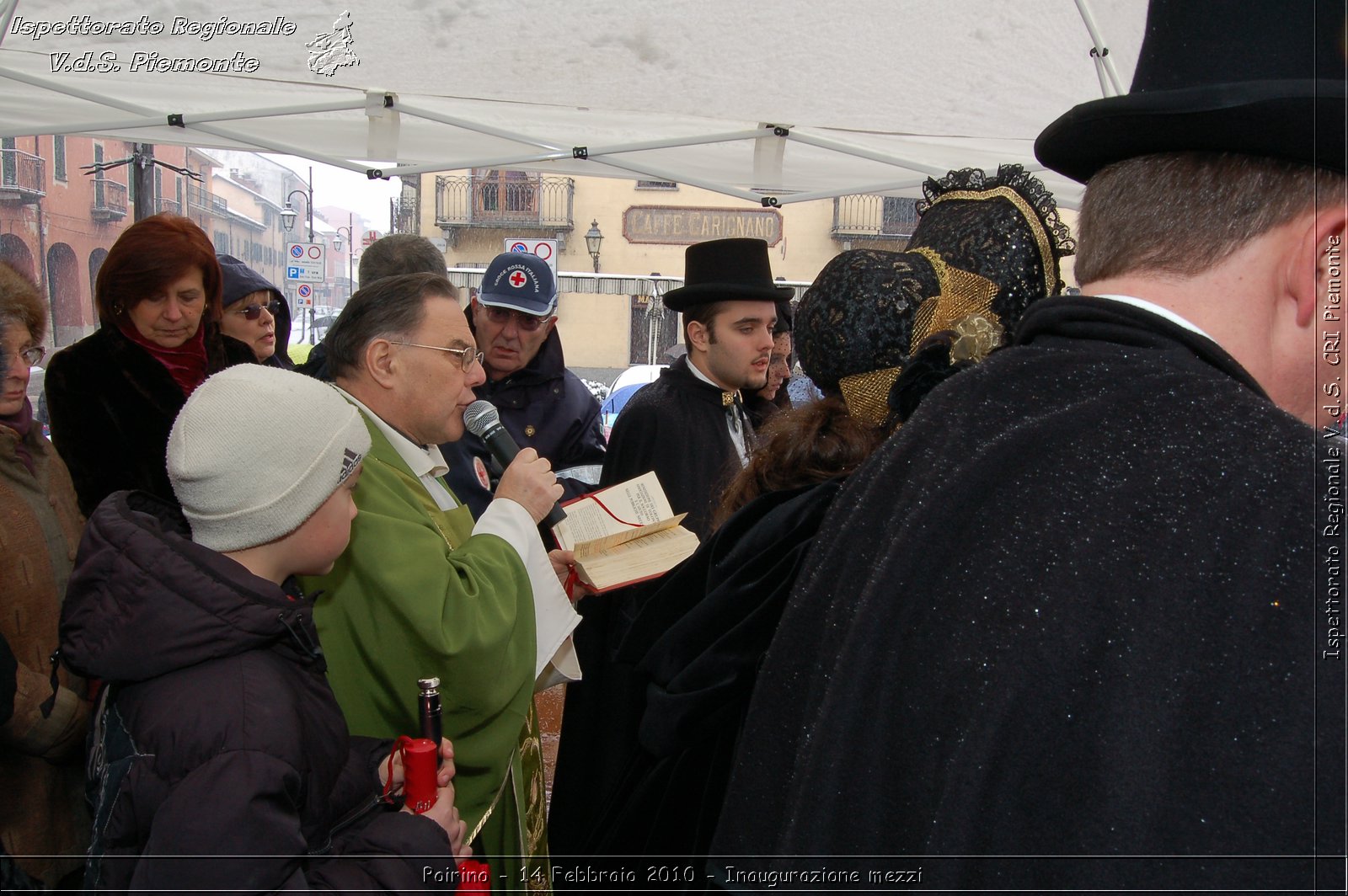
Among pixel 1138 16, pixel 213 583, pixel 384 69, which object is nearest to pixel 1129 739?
pixel 213 583

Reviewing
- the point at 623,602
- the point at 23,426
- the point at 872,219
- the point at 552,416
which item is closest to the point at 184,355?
the point at 23,426

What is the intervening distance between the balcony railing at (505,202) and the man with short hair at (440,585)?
107 feet

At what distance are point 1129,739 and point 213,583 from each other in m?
1.31

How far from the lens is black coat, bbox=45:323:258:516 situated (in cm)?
299

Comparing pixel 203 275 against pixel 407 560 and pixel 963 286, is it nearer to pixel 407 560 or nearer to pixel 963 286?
pixel 407 560

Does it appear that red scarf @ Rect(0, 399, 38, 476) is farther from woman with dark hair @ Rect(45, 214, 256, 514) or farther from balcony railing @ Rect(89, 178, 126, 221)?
balcony railing @ Rect(89, 178, 126, 221)

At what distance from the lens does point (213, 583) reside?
1489mm

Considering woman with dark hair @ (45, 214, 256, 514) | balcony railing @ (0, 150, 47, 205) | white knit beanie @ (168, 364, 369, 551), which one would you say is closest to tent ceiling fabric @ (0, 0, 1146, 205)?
woman with dark hair @ (45, 214, 256, 514)

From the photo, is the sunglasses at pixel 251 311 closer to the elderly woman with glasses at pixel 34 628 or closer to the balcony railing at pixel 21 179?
the elderly woman with glasses at pixel 34 628

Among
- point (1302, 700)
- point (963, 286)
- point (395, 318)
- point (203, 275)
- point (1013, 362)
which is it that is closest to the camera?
point (1302, 700)

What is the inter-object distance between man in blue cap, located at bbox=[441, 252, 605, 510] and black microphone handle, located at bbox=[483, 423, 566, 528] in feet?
4.12

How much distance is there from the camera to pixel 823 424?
1.84 metres

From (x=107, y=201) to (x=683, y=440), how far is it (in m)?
28.2

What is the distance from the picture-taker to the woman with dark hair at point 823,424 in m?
1.57
